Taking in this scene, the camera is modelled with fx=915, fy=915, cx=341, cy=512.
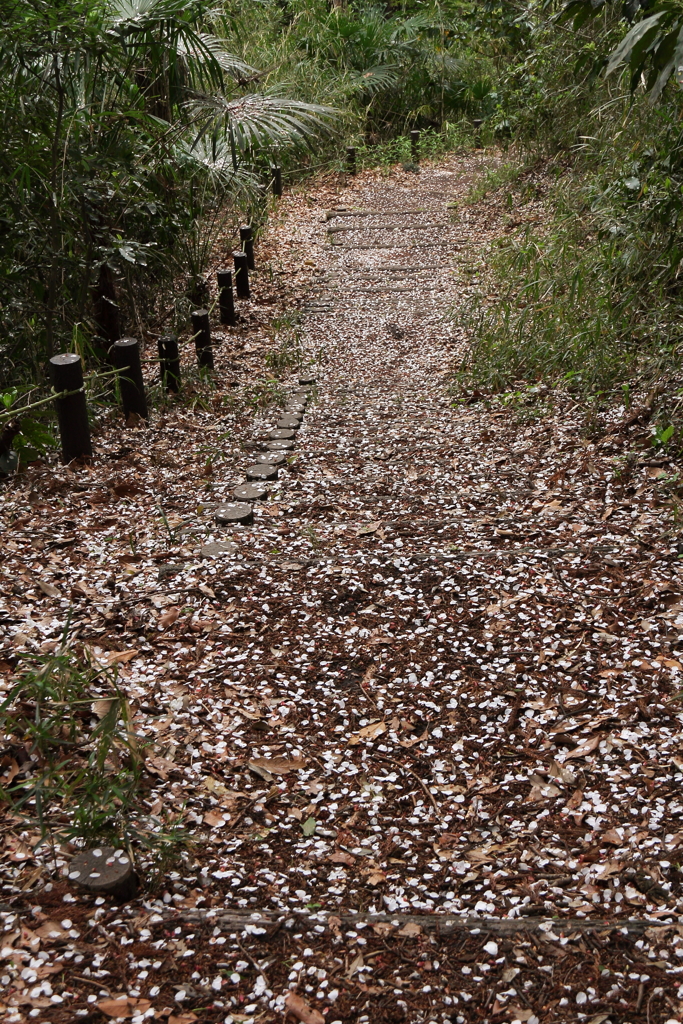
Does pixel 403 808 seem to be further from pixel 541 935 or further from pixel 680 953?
pixel 680 953

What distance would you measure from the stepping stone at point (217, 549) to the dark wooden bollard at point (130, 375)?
1189 mm

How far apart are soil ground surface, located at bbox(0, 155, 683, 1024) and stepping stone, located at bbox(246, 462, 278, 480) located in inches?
3.6

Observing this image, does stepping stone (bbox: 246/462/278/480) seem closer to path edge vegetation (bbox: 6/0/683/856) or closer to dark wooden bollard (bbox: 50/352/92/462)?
dark wooden bollard (bbox: 50/352/92/462)

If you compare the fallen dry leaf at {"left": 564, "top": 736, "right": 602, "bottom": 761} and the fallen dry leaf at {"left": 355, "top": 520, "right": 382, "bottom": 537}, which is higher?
the fallen dry leaf at {"left": 564, "top": 736, "right": 602, "bottom": 761}

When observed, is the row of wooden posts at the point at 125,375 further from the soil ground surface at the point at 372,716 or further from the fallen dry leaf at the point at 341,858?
the fallen dry leaf at the point at 341,858

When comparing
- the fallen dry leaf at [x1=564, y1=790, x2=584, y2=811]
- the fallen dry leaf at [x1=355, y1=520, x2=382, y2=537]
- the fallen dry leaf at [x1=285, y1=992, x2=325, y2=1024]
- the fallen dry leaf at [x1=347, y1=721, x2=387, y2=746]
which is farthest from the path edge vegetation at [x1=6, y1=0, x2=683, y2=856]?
the fallen dry leaf at [x1=355, y1=520, x2=382, y2=537]

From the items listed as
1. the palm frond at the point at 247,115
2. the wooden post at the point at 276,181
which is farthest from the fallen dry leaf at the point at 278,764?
the wooden post at the point at 276,181

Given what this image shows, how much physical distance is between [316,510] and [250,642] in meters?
0.91

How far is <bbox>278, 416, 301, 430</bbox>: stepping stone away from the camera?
4.16 metres

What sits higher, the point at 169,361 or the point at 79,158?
the point at 79,158

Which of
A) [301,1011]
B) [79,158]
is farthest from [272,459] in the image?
[301,1011]

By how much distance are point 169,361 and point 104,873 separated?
314cm

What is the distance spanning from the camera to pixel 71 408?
341 cm

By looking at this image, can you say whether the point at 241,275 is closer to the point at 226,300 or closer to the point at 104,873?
the point at 226,300
